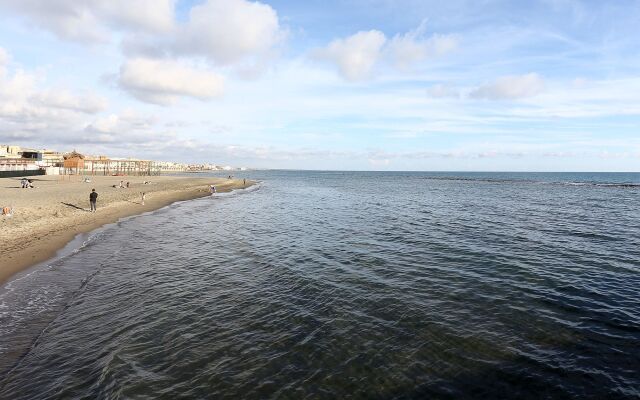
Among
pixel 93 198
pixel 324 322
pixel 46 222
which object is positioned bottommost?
pixel 324 322

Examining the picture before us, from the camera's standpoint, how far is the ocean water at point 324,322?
9602mm

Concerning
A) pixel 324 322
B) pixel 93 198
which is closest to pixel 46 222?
pixel 93 198

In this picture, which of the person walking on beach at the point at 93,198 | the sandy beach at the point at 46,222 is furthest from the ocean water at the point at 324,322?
the person walking on beach at the point at 93,198

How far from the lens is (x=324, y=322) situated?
1319 centimetres

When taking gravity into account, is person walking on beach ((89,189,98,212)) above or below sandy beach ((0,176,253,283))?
above

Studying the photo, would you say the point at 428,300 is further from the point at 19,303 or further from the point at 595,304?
the point at 19,303

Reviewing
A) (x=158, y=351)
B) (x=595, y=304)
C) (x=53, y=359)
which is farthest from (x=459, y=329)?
(x=53, y=359)

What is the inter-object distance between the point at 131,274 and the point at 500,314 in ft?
57.7

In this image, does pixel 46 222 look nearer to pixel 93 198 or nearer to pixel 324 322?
pixel 93 198

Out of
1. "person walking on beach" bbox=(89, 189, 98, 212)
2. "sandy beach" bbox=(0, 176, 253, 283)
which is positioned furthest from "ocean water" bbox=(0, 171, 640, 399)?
"person walking on beach" bbox=(89, 189, 98, 212)

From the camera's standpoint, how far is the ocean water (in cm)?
960

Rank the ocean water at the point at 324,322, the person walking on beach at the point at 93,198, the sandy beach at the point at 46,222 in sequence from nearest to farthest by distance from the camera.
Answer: the ocean water at the point at 324,322 < the sandy beach at the point at 46,222 < the person walking on beach at the point at 93,198

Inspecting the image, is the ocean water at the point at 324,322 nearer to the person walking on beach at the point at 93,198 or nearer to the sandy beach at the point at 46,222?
the sandy beach at the point at 46,222

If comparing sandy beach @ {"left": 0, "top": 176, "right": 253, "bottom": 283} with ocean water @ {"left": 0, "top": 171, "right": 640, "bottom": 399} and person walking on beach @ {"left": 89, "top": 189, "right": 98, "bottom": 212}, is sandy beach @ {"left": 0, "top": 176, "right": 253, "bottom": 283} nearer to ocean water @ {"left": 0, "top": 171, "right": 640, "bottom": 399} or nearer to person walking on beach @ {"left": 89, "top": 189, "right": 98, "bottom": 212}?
person walking on beach @ {"left": 89, "top": 189, "right": 98, "bottom": 212}
